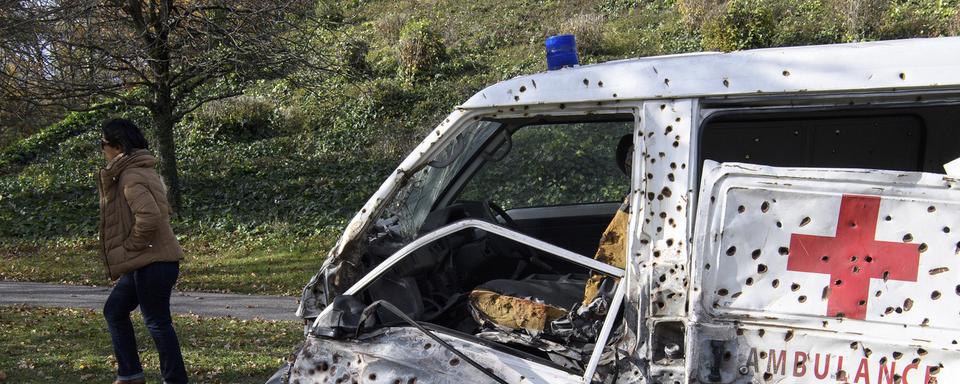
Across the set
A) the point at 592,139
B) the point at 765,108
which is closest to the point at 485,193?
the point at 592,139

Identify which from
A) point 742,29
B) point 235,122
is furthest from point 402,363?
point 235,122

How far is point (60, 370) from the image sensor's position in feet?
19.8

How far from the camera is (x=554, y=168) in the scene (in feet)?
15.6

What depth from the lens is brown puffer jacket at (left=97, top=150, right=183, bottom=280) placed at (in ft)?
15.3

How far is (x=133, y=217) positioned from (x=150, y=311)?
21.6 inches

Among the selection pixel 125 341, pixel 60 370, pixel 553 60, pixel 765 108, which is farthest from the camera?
pixel 60 370

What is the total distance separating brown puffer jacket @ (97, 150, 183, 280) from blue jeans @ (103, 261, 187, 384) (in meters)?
0.07

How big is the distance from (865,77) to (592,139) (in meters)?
2.16

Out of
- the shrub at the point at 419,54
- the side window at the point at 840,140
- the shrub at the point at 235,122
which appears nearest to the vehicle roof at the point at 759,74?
the side window at the point at 840,140

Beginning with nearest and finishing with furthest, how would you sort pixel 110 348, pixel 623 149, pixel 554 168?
1. pixel 623 149
2. pixel 554 168
3. pixel 110 348

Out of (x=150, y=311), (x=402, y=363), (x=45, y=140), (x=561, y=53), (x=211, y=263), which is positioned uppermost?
(x=561, y=53)

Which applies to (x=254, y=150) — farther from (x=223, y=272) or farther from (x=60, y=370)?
(x=60, y=370)

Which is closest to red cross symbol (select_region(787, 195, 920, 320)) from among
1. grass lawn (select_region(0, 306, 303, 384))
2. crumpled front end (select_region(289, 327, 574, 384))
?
crumpled front end (select_region(289, 327, 574, 384))

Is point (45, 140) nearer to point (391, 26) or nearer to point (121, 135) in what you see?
point (391, 26)
